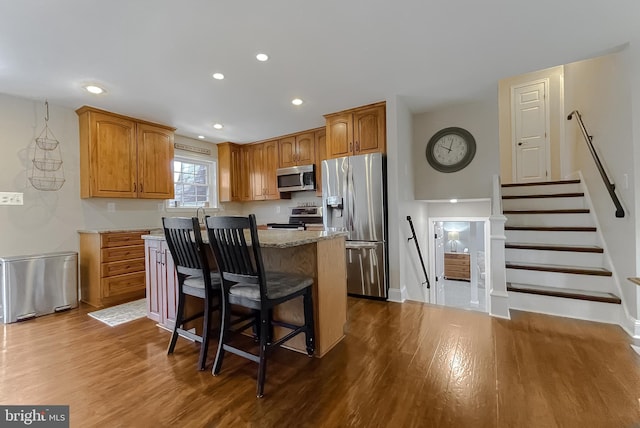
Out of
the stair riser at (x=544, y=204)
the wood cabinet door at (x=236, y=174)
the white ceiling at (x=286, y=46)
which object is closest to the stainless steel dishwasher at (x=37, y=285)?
the white ceiling at (x=286, y=46)

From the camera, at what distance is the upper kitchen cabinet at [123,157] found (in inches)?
142

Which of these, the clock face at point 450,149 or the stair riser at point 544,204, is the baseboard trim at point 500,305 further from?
the clock face at point 450,149

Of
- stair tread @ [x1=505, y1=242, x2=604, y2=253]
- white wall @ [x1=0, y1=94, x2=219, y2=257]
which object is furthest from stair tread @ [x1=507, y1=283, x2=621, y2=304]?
white wall @ [x1=0, y1=94, x2=219, y2=257]

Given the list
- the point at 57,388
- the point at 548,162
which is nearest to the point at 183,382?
the point at 57,388

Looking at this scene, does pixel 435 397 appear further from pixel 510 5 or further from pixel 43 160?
pixel 43 160

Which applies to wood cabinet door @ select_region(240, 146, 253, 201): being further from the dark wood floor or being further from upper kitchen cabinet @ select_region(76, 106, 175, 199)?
the dark wood floor

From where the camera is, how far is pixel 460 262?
6.27 m

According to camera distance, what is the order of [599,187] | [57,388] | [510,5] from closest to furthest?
[57,388]
[510,5]
[599,187]

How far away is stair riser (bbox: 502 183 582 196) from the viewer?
3.66m

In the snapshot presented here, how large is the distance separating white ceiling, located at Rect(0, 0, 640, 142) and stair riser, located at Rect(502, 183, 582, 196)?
150 centimetres

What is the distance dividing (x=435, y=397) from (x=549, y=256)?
8.26ft

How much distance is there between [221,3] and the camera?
6.04ft

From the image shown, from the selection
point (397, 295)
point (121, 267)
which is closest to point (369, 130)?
point (397, 295)

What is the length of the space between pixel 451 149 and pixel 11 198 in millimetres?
5666
